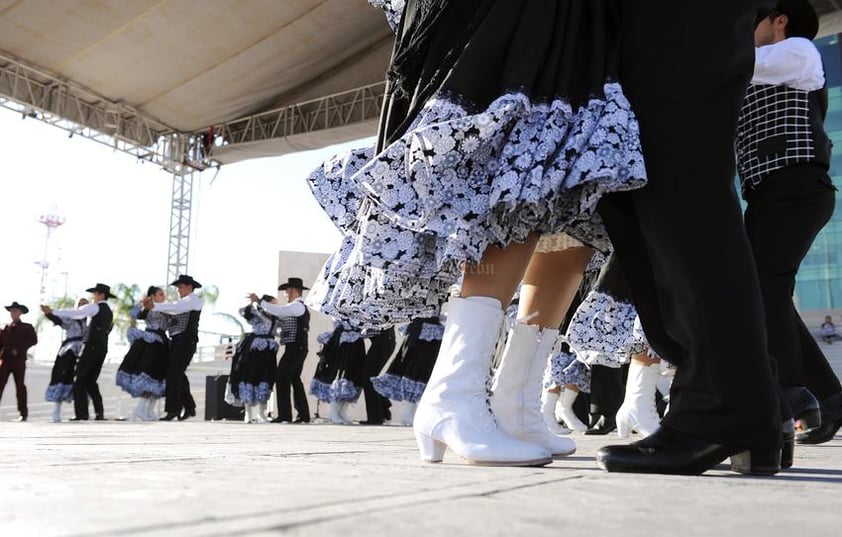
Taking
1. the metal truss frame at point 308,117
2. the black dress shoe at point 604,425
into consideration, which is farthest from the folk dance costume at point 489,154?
the metal truss frame at point 308,117

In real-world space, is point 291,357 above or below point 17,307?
below

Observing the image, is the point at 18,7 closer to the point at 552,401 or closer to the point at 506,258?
the point at 552,401

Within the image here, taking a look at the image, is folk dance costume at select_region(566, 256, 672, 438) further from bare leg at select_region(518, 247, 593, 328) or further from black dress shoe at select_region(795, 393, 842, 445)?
bare leg at select_region(518, 247, 593, 328)

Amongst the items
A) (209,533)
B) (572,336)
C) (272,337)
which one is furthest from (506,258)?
(272,337)

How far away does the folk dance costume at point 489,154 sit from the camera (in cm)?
131

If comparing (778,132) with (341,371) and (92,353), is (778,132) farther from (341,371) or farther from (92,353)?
(92,353)

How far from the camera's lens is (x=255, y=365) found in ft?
27.7

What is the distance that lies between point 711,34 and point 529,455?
77cm

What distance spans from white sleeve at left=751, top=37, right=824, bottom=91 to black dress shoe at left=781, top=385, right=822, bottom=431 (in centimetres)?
87

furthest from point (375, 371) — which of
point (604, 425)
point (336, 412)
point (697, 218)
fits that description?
point (697, 218)

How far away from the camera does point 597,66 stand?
54.1 inches

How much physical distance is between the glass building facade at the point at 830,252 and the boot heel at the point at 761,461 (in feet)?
63.1

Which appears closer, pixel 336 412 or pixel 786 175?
pixel 786 175

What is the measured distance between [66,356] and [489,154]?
818cm
